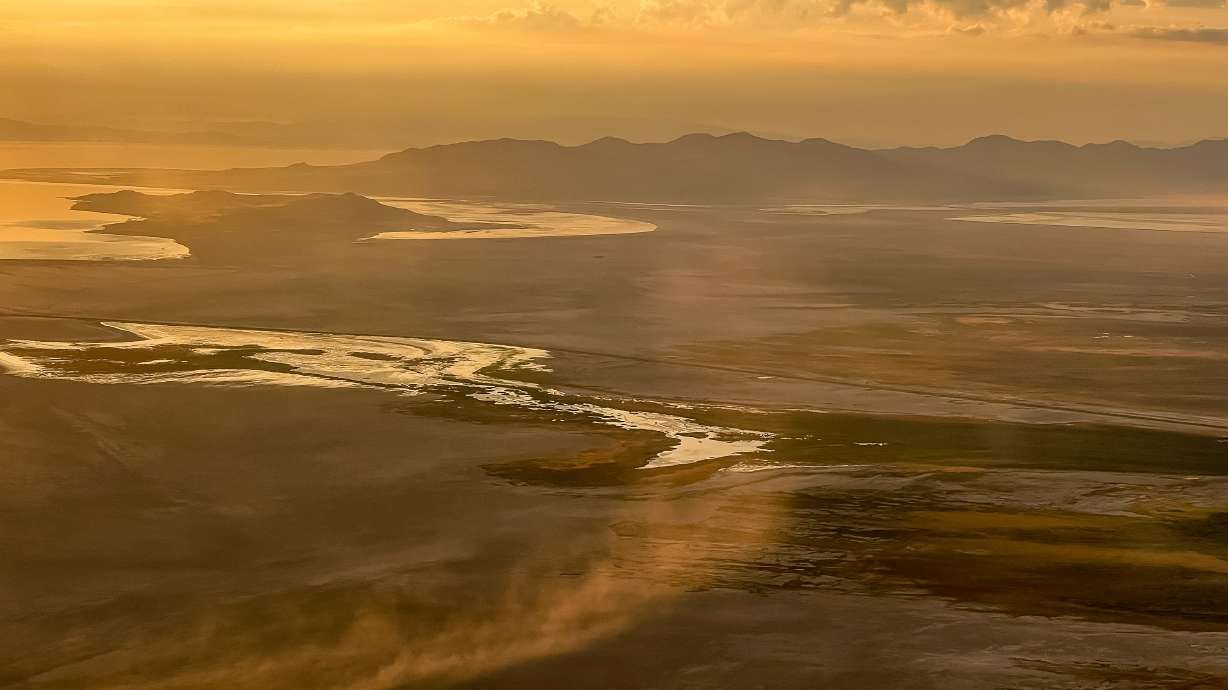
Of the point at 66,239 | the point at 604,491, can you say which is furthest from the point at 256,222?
the point at 604,491

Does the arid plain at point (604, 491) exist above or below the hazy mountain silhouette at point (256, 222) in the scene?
above

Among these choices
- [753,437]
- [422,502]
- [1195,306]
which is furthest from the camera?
[1195,306]

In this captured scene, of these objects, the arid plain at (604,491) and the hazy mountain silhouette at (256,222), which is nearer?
the arid plain at (604,491)

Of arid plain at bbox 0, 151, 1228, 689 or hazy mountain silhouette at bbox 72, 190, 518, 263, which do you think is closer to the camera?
arid plain at bbox 0, 151, 1228, 689

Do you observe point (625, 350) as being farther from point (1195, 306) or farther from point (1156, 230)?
point (1156, 230)

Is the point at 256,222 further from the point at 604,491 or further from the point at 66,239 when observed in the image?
the point at 604,491

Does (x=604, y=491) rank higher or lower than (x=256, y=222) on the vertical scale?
higher

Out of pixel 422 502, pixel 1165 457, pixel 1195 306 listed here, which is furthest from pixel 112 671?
pixel 1195 306

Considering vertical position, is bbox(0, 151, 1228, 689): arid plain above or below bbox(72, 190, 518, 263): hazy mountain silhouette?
above

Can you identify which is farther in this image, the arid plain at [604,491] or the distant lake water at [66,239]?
the distant lake water at [66,239]

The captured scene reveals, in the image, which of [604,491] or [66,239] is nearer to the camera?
[604,491]

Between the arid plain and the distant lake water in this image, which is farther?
the distant lake water
